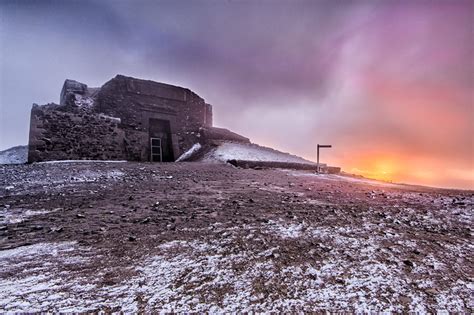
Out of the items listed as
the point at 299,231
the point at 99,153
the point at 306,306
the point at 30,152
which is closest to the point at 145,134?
the point at 99,153

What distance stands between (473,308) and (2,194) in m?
6.62

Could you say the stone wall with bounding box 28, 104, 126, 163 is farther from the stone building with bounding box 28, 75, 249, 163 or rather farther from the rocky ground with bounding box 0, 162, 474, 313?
the rocky ground with bounding box 0, 162, 474, 313

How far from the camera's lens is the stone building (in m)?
10.3

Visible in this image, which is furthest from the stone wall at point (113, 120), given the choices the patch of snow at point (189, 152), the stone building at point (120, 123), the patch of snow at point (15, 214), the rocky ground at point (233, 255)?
the patch of snow at point (15, 214)

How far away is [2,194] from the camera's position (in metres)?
4.68

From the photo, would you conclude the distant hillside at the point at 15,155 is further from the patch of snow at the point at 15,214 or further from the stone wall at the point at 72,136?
the patch of snow at the point at 15,214

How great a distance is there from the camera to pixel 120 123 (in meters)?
12.8

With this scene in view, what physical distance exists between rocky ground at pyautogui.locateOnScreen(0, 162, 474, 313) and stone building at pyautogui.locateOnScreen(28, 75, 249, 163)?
735cm

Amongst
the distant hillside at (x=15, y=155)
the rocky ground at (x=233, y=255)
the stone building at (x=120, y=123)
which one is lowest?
the rocky ground at (x=233, y=255)

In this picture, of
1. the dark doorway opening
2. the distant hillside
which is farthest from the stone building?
the distant hillside

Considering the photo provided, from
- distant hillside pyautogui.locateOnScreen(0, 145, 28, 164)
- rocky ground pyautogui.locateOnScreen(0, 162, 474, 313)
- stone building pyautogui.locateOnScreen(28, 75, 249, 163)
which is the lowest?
rocky ground pyautogui.locateOnScreen(0, 162, 474, 313)

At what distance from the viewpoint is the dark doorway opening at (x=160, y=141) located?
14.3 metres

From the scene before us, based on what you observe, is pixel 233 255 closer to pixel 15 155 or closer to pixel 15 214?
pixel 15 214

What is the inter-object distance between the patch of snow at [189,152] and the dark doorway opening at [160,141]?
53cm
